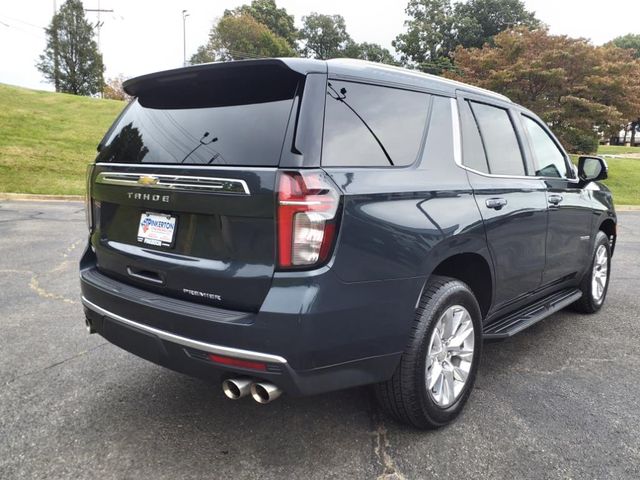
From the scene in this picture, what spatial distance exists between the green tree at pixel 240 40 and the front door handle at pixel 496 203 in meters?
54.5

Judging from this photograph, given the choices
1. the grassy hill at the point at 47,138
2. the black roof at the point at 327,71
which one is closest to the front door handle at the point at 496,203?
the black roof at the point at 327,71

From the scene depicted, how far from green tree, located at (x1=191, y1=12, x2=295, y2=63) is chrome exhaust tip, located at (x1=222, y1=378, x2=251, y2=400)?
55.5m

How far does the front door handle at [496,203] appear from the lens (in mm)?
2896

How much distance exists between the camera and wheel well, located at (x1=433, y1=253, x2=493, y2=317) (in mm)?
2734

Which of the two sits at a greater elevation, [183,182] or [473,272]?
[183,182]

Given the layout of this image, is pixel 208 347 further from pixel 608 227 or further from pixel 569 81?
pixel 569 81

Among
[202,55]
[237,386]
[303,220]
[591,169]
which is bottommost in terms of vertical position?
[237,386]

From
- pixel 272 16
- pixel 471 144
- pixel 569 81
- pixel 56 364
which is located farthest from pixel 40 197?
pixel 272 16

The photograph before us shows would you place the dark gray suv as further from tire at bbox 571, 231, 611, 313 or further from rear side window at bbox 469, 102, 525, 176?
tire at bbox 571, 231, 611, 313

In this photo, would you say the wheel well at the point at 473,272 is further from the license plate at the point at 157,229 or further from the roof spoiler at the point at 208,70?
the license plate at the point at 157,229

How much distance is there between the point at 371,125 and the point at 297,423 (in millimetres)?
1586

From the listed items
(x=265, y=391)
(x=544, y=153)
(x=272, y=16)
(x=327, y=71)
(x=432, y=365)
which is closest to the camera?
(x=265, y=391)

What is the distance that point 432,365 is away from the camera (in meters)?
2.55

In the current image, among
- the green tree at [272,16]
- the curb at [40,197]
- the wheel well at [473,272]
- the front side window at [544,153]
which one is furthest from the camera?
the green tree at [272,16]
